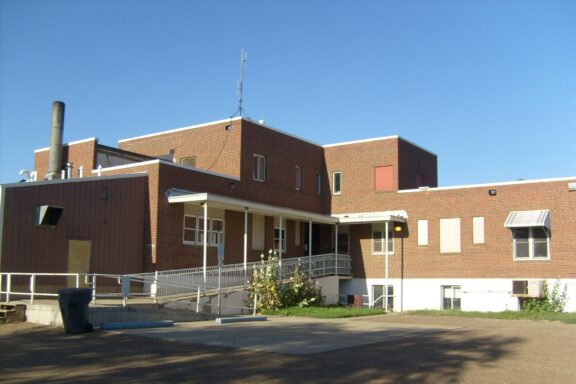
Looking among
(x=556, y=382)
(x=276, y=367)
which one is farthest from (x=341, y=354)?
(x=556, y=382)

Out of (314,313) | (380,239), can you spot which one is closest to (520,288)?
(380,239)

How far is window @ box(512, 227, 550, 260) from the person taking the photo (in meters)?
27.5

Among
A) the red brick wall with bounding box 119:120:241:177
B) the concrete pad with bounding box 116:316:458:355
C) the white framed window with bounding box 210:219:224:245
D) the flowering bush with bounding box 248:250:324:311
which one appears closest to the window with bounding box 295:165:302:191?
the red brick wall with bounding box 119:120:241:177

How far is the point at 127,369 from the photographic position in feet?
34.5

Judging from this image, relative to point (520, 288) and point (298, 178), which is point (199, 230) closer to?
point (298, 178)

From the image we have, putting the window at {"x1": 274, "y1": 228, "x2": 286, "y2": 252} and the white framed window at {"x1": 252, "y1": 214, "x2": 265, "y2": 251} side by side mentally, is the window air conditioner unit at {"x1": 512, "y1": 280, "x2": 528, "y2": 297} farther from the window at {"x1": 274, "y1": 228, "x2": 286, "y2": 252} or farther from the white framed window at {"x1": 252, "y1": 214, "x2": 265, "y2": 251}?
the white framed window at {"x1": 252, "y1": 214, "x2": 265, "y2": 251}

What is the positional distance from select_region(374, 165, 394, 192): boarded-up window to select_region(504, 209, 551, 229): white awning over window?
6779 mm

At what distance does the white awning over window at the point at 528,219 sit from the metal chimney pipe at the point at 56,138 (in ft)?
66.0

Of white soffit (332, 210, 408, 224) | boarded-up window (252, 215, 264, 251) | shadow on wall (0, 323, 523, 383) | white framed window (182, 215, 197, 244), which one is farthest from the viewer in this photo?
white soffit (332, 210, 408, 224)

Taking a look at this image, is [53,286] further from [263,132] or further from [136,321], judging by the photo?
[263,132]

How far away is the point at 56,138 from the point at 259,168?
30.8 ft

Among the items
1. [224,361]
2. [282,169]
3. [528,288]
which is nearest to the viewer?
[224,361]

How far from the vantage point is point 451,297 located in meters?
30.2

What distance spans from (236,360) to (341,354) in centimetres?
220
